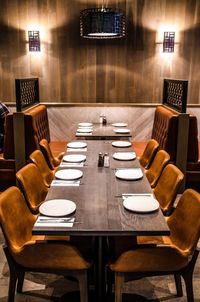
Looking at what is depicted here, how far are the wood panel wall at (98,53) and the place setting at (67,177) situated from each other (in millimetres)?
3301

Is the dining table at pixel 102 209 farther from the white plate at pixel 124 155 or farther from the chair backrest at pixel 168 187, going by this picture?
the chair backrest at pixel 168 187

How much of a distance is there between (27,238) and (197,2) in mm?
4846

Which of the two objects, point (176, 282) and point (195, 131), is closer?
point (176, 282)

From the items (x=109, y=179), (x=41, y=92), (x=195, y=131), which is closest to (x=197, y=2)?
(x=195, y=131)

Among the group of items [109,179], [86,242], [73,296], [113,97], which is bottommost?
[73,296]

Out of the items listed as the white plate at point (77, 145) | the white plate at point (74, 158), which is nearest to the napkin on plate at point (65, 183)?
the white plate at point (74, 158)

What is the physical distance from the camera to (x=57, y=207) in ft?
7.28

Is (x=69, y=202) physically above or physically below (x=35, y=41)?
below

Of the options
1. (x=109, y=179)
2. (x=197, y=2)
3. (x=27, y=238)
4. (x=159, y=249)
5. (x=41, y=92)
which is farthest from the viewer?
(x=41, y=92)

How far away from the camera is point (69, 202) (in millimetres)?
2293

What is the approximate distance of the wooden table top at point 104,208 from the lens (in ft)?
6.43

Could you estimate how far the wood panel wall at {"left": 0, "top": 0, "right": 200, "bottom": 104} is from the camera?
574cm

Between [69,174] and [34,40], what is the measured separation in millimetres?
3632

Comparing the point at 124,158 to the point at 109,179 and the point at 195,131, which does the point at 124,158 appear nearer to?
the point at 109,179
